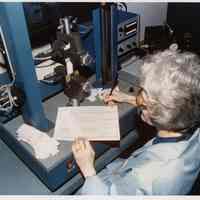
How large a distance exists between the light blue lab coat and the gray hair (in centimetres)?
9

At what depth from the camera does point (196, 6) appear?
7.01 ft

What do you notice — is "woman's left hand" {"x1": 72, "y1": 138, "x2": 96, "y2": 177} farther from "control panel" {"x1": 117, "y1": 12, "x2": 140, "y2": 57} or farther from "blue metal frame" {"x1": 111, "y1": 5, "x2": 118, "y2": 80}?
"control panel" {"x1": 117, "y1": 12, "x2": 140, "y2": 57}

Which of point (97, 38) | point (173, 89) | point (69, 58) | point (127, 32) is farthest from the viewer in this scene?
point (127, 32)

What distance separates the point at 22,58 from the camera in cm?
101

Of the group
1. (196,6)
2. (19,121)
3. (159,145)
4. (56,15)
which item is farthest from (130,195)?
(196,6)

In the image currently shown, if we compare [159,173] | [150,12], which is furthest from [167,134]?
[150,12]

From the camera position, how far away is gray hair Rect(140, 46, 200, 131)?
91 cm

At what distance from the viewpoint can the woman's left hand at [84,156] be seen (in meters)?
1.06

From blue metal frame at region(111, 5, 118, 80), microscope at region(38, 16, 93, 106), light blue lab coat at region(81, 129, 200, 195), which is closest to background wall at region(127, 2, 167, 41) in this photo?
blue metal frame at region(111, 5, 118, 80)

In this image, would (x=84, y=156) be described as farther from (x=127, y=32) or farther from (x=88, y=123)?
(x=127, y=32)

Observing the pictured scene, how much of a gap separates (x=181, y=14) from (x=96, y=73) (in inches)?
45.5

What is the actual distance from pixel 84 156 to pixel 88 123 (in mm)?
180

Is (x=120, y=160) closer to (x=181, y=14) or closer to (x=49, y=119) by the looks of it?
(x=49, y=119)

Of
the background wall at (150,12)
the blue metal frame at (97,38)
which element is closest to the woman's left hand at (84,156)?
the blue metal frame at (97,38)
